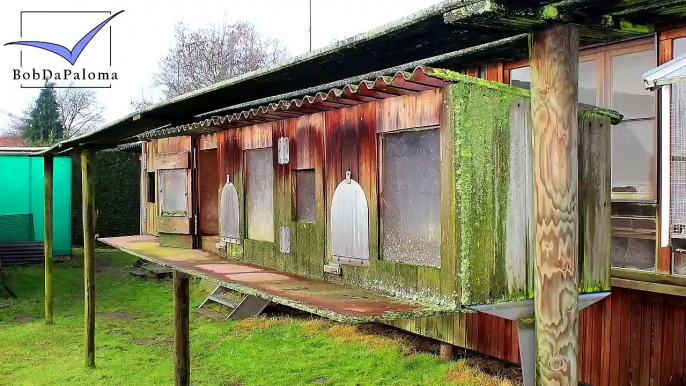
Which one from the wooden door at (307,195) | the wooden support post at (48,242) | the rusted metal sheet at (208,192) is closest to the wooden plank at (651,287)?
the wooden door at (307,195)

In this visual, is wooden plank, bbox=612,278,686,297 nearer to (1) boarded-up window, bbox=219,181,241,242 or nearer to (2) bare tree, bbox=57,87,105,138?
(1) boarded-up window, bbox=219,181,241,242

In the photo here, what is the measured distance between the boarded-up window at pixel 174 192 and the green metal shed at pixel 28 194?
11834mm

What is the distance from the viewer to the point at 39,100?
3341 cm

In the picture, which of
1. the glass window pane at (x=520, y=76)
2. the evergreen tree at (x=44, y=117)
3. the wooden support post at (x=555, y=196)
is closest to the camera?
the wooden support post at (x=555, y=196)

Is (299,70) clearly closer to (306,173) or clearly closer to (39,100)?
(306,173)

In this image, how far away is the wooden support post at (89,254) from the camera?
755 cm

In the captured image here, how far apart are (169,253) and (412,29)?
3.35 meters

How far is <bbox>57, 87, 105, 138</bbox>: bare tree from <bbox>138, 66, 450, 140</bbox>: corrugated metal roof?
3528cm

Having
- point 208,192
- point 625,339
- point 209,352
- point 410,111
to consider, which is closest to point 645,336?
point 625,339

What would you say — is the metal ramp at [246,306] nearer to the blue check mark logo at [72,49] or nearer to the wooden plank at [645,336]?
the wooden plank at [645,336]

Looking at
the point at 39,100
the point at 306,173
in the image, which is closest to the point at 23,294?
the point at 306,173

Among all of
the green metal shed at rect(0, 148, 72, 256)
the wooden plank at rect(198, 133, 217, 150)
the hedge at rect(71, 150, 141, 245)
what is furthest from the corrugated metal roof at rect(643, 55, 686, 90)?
the hedge at rect(71, 150, 141, 245)

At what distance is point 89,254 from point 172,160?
2.86 meters

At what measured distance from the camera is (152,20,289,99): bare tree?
27359 mm
